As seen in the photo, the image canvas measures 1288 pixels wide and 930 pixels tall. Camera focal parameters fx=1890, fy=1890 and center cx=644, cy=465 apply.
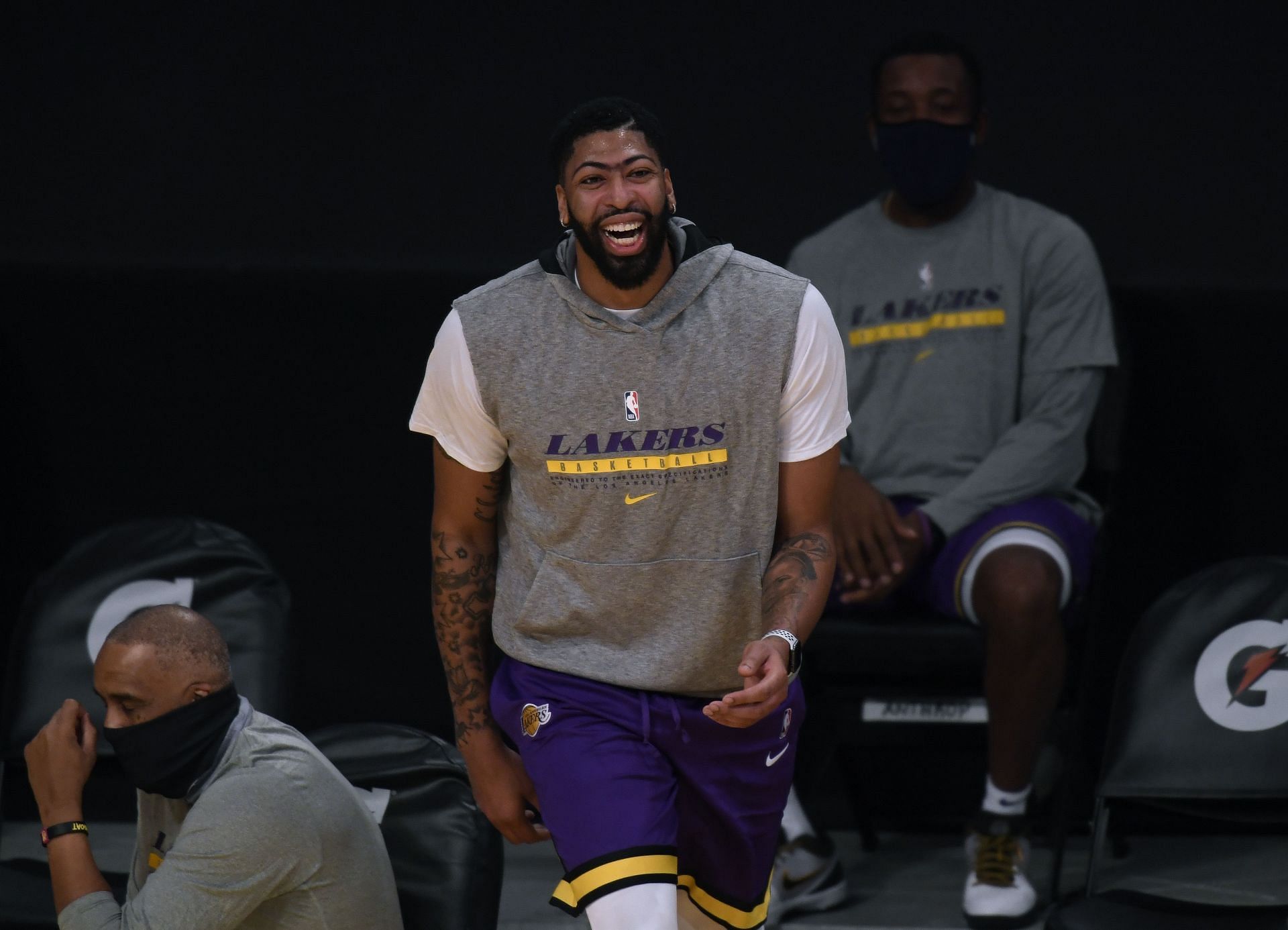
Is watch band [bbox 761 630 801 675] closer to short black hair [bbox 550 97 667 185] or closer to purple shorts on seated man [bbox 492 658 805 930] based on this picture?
purple shorts on seated man [bbox 492 658 805 930]

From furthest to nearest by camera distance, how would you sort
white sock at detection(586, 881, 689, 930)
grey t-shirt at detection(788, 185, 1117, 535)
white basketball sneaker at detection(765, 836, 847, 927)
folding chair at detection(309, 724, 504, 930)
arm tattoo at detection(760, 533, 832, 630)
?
grey t-shirt at detection(788, 185, 1117, 535), white basketball sneaker at detection(765, 836, 847, 927), folding chair at detection(309, 724, 504, 930), arm tattoo at detection(760, 533, 832, 630), white sock at detection(586, 881, 689, 930)

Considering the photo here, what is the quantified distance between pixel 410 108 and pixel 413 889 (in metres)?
2.23

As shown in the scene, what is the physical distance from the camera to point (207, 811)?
2.72 meters

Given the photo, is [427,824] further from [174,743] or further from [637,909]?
[637,909]

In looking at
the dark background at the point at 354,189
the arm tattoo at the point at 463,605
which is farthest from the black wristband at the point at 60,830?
the dark background at the point at 354,189

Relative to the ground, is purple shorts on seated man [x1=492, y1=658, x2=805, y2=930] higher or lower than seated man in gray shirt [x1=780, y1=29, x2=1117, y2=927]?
lower

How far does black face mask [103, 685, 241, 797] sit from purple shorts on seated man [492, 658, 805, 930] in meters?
0.42

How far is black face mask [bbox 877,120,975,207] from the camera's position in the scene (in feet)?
13.7

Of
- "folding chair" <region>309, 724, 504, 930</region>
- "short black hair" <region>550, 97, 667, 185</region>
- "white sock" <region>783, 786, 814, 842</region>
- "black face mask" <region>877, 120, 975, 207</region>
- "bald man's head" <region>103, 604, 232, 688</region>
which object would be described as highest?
"black face mask" <region>877, 120, 975, 207</region>

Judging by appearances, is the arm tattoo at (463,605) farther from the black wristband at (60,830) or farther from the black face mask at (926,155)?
the black face mask at (926,155)

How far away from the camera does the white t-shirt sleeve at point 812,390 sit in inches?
108

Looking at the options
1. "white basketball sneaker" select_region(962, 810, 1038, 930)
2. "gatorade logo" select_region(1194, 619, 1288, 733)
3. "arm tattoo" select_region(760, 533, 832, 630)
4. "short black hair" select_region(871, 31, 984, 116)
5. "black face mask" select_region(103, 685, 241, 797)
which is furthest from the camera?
"short black hair" select_region(871, 31, 984, 116)

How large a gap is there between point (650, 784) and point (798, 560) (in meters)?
0.39

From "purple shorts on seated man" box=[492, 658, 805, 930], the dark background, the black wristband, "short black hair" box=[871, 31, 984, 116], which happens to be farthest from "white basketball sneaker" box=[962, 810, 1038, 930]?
the black wristband
